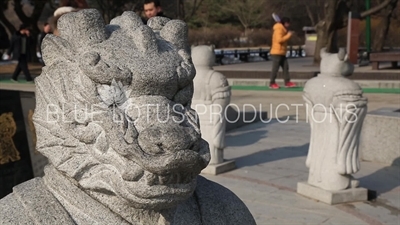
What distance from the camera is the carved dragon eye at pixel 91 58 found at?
5.33 feet

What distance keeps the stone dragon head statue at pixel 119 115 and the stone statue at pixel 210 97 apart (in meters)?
4.59

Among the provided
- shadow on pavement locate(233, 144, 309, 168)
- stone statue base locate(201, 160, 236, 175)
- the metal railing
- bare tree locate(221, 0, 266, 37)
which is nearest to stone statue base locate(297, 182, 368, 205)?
stone statue base locate(201, 160, 236, 175)

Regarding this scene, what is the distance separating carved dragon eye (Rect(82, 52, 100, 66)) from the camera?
163 cm

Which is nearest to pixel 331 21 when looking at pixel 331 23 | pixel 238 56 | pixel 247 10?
pixel 331 23

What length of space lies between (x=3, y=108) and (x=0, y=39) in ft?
13.7

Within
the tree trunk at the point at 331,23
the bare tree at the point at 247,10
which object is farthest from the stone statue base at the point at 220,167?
the bare tree at the point at 247,10

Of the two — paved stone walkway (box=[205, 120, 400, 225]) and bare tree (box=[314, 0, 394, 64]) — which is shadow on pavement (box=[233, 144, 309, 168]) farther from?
bare tree (box=[314, 0, 394, 64])

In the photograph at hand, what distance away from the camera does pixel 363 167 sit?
6.72m

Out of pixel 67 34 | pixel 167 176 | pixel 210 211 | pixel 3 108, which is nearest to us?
pixel 167 176

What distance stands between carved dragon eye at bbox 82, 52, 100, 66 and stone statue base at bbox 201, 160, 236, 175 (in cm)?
479

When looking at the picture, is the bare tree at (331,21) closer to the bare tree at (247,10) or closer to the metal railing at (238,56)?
the metal railing at (238,56)

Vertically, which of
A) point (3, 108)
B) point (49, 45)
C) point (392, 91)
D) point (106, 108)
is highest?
point (49, 45)

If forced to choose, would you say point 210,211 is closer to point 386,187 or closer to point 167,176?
point 167,176

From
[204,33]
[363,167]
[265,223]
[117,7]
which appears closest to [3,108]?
[265,223]
